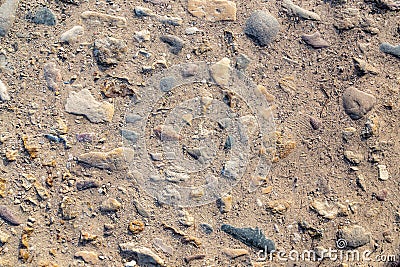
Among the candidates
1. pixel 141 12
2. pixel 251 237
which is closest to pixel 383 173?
pixel 251 237

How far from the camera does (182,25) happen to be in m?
2.46

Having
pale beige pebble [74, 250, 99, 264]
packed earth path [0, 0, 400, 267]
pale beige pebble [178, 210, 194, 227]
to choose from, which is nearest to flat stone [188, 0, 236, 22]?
packed earth path [0, 0, 400, 267]

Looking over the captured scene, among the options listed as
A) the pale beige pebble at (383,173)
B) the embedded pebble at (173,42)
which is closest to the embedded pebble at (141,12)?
the embedded pebble at (173,42)

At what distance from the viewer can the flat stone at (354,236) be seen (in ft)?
7.81

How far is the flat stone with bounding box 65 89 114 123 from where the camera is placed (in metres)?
2.37

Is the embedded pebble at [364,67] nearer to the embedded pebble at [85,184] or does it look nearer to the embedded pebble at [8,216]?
the embedded pebble at [85,184]

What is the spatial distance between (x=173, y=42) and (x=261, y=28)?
0.50 meters

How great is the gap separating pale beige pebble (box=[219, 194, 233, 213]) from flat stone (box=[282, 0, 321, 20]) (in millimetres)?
1120

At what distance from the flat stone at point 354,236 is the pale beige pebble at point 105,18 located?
1674 mm

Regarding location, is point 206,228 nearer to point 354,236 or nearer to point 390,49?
point 354,236

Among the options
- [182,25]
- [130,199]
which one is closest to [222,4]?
[182,25]

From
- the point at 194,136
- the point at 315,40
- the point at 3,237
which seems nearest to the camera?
the point at 3,237

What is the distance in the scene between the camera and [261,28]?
2.47 m

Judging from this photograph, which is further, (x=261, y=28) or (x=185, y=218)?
(x=261, y=28)
